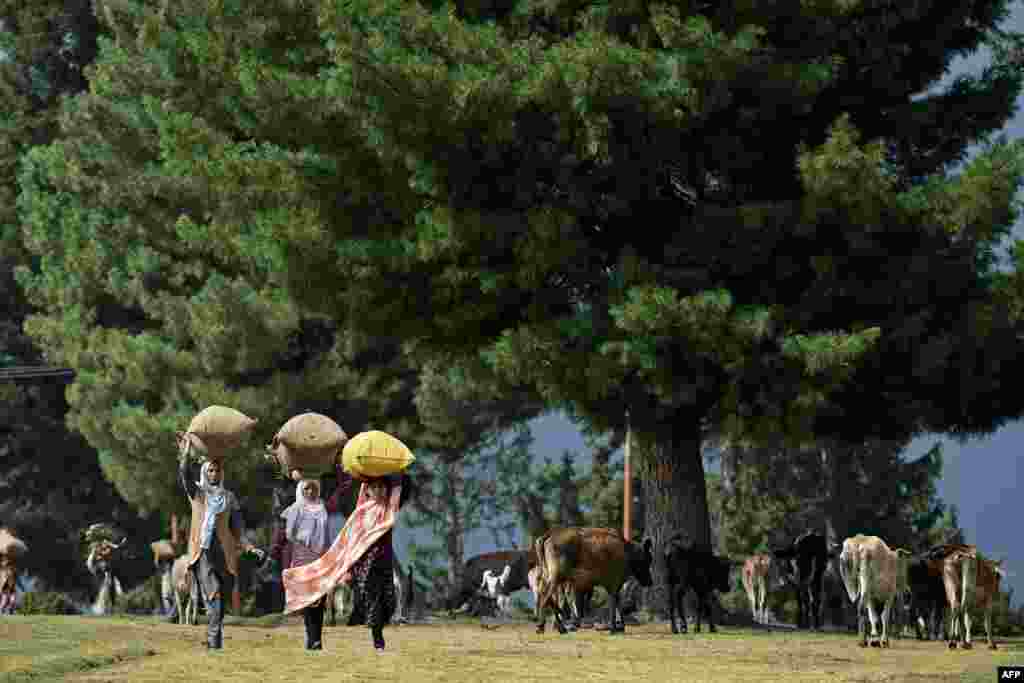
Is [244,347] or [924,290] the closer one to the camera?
[924,290]

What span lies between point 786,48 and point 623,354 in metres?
5.77

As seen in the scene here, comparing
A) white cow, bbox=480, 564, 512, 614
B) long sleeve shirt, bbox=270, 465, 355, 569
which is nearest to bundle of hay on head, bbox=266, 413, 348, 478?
long sleeve shirt, bbox=270, 465, 355, 569

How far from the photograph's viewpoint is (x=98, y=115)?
44.2 m

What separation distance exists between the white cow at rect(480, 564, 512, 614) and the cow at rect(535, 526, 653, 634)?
1119 cm

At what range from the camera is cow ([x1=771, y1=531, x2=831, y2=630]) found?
101 ft

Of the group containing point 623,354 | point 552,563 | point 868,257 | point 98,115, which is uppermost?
point 98,115

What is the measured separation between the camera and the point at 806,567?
30969 mm

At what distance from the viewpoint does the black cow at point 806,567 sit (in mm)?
30656

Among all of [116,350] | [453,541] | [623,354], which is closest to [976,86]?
[623,354]

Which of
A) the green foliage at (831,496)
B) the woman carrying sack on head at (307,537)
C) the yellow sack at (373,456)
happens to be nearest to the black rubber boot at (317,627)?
Answer: the woman carrying sack on head at (307,537)

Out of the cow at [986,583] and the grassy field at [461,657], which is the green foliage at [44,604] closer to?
the grassy field at [461,657]

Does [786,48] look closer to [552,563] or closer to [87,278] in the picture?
[552,563]

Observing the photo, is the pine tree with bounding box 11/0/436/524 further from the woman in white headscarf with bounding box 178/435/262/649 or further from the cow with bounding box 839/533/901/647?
the cow with bounding box 839/533/901/647

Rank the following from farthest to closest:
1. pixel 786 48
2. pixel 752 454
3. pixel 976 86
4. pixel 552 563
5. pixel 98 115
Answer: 1. pixel 752 454
2. pixel 98 115
3. pixel 976 86
4. pixel 786 48
5. pixel 552 563
